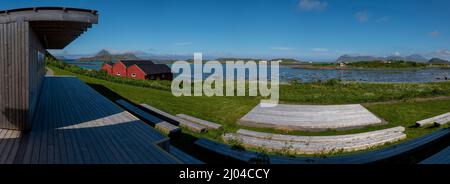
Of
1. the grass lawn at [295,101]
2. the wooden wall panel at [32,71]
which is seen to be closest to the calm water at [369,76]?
the grass lawn at [295,101]

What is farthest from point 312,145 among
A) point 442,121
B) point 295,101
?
point 295,101

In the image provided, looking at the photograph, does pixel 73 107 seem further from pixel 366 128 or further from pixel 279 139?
pixel 366 128

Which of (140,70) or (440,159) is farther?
(140,70)

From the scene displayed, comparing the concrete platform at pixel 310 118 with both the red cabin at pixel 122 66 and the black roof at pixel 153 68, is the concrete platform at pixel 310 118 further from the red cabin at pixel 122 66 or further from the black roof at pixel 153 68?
the red cabin at pixel 122 66

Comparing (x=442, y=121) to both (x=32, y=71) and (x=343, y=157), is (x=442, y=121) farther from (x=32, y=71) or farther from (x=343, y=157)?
(x=32, y=71)

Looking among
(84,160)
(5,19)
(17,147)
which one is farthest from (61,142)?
(5,19)
